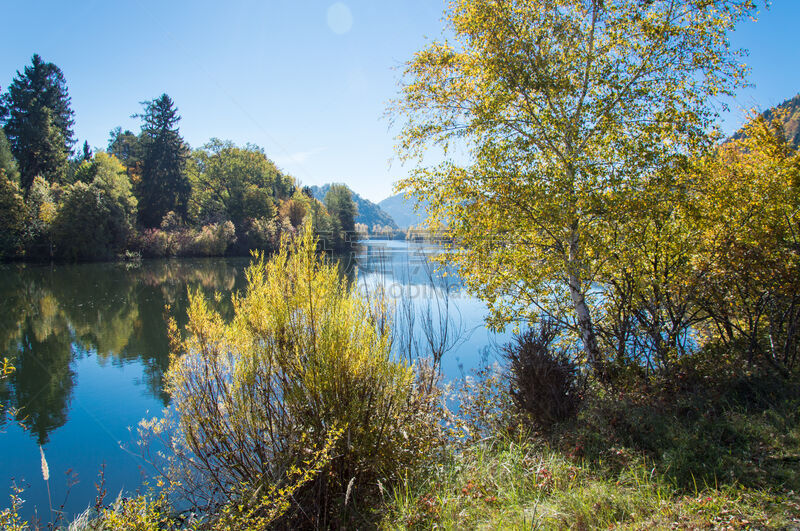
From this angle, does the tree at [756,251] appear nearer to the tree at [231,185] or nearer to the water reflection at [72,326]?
the water reflection at [72,326]

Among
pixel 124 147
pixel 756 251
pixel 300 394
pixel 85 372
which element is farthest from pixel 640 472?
pixel 124 147

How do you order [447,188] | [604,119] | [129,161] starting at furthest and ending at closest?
[129,161]
[447,188]
[604,119]

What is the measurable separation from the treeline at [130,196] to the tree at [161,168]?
11cm

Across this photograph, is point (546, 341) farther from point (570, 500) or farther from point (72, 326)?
point (72, 326)

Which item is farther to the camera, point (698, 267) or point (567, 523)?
point (698, 267)

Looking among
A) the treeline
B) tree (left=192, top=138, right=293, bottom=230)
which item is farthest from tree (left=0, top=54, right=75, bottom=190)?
tree (left=192, top=138, right=293, bottom=230)

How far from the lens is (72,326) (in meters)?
→ 13.9

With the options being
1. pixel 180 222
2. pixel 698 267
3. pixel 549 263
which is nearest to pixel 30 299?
pixel 549 263

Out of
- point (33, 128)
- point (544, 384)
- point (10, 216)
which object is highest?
point (33, 128)

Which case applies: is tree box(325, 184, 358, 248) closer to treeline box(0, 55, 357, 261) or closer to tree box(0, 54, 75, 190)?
treeline box(0, 55, 357, 261)

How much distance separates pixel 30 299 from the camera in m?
18.0

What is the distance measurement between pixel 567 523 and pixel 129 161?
212 feet

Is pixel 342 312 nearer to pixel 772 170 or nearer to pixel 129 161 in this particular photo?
pixel 772 170

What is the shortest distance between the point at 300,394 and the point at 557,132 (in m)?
5.07
